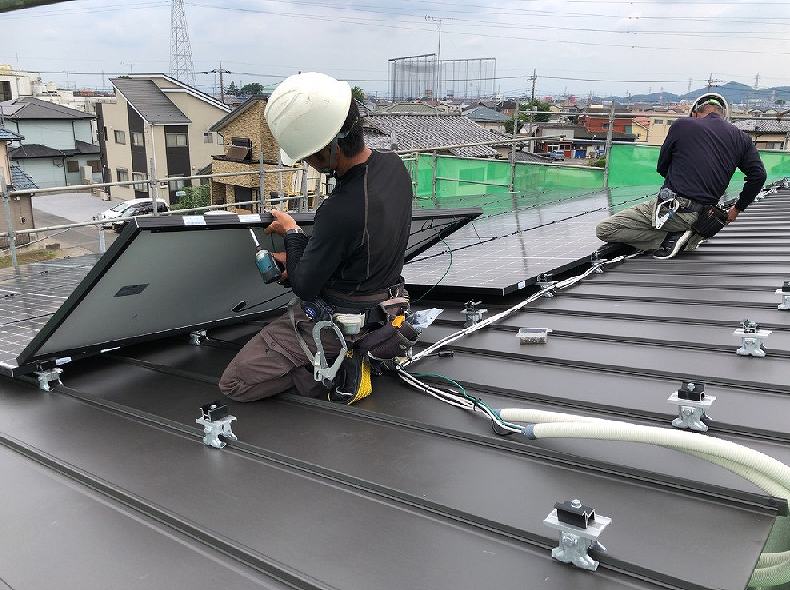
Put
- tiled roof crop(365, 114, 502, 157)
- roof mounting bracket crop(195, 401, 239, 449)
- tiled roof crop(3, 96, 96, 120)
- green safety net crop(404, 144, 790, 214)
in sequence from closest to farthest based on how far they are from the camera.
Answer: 1. roof mounting bracket crop(195, 401, 239, 449)
2. green safety net crop(404, 144, 790, 214)
3. tiled roof crop(365, 114, 502, 157)
4. tiled roof crop(3, 96, 96, 120)

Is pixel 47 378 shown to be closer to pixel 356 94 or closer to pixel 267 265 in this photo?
pixel 267 265

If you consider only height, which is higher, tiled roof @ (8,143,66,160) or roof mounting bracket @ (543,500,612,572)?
roof mounting bracket @ (543,500,612,572)

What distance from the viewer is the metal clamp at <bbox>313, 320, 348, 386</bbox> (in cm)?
271

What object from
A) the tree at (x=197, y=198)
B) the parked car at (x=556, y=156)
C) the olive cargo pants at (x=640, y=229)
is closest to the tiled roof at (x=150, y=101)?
the tree at (x=197, y=198)

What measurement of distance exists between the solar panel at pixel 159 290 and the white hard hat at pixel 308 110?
1.46 feet

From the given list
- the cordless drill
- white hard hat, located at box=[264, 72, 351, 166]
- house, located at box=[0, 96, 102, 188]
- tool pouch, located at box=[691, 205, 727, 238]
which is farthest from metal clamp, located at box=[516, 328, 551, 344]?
house, located at box=[0, 96, 102, 188]

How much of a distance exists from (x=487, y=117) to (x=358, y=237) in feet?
173

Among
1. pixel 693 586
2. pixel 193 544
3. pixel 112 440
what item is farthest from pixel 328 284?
pixel 693 586

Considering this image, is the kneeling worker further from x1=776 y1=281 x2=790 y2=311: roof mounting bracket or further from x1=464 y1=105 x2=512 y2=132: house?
x1=464 y1=105 x2=512 y2=132: house

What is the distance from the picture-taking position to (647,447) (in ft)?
7.02

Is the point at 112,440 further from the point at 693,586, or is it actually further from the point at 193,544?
the point at 693,586

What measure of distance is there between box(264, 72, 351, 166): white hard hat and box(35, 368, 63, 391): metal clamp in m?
1.59

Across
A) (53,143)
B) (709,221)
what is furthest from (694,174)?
(53,143)

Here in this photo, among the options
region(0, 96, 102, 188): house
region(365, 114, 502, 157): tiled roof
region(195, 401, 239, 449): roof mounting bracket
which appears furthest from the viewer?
region(0, 96, 102, 188): house
